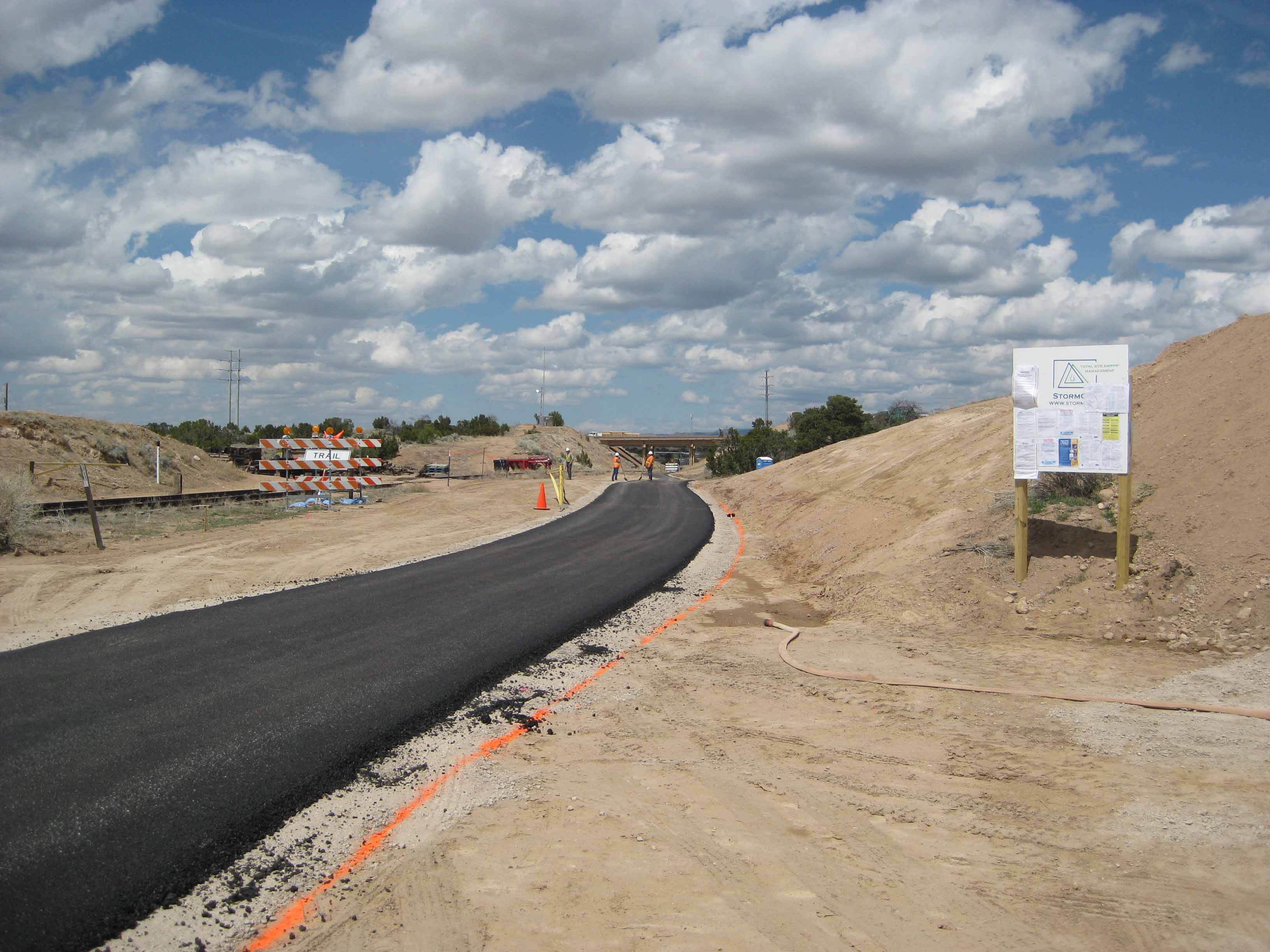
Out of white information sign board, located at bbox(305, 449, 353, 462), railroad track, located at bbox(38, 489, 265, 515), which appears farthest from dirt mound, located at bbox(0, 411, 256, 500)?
white information sign board, located at bbox(305, 449, 353, 462)

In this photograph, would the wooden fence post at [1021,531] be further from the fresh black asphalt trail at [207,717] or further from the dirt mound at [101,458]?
the dirt mound at [101,458]

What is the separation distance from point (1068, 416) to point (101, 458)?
1645 inches

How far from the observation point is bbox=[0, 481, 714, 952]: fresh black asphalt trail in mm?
4449

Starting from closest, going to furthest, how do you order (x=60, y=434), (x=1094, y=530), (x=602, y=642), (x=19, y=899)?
(x=19, y=899) < (x=602, y=642) < (x=1094, y=530) < (x=60, y=434)

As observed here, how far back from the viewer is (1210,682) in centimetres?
781

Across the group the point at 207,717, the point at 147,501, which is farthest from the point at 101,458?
the point at 207,717

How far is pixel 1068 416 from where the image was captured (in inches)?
432

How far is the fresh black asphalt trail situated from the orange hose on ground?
305cm

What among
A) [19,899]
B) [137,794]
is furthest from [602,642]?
[19,899]

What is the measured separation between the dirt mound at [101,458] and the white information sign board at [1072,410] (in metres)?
30.3

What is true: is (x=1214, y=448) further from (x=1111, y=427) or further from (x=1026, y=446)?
(x=1026, y=446)

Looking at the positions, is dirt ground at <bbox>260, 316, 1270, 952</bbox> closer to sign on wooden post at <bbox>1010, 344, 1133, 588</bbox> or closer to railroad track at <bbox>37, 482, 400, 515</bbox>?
sign on wooden post at <bbox>1010, 344, 1133, 588</bbox>

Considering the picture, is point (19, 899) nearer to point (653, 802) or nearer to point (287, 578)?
point (653, 802)

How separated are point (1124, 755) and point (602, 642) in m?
5.63
